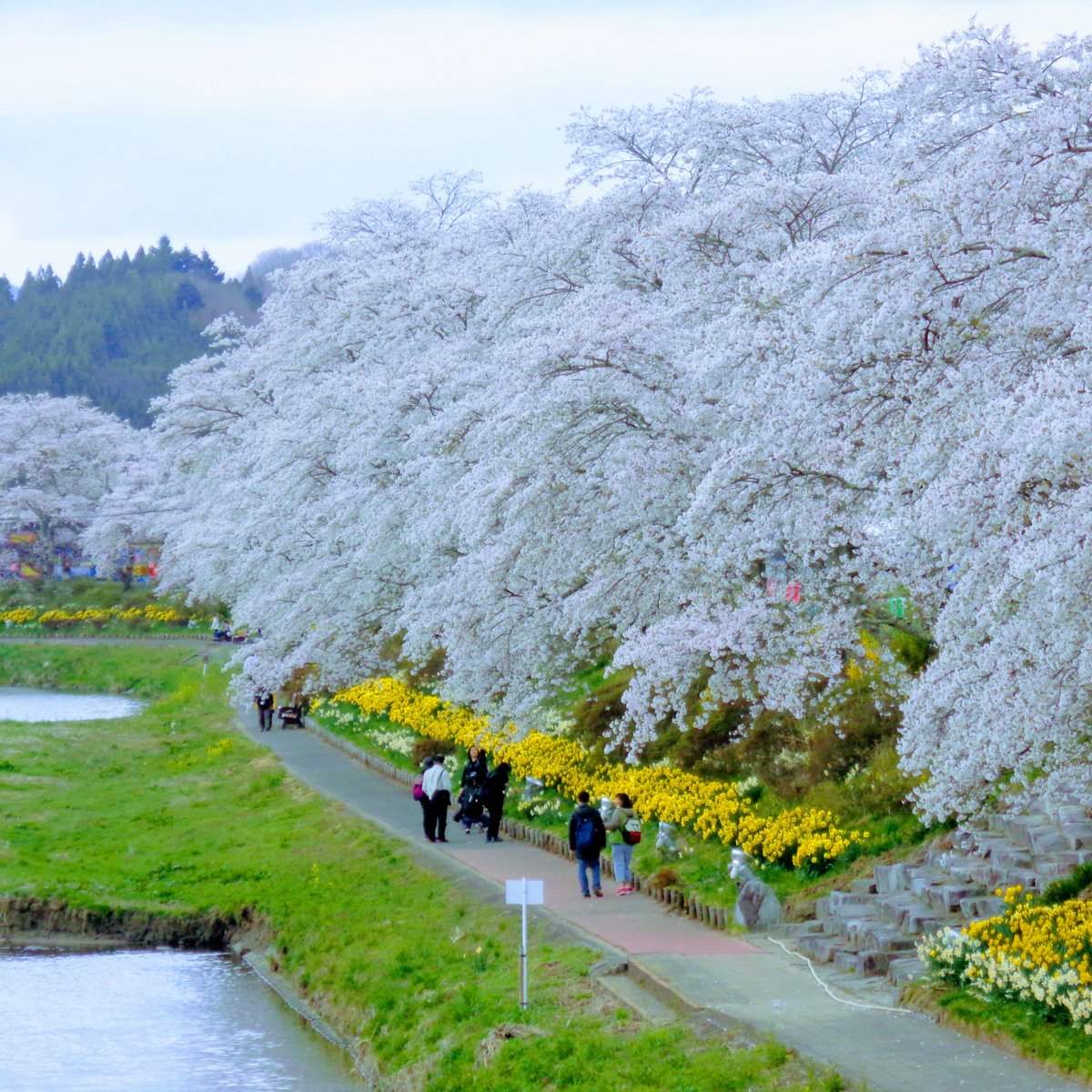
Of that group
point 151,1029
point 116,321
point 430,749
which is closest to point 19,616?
point 430,749

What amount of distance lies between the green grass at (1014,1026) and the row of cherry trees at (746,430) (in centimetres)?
148

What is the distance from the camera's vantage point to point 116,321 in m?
151

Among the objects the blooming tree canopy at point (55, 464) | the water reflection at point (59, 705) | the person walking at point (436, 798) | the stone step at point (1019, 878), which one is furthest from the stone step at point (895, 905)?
the blooming tree canopy at point (55, 464)

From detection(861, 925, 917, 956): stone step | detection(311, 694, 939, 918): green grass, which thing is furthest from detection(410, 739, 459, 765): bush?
detection(861, 925, 917, 956): stone step

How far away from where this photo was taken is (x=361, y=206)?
38.6 m

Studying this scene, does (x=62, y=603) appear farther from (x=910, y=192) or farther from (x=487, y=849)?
(x=910, y=192)

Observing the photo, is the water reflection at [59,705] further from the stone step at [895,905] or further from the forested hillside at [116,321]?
the forested hillside at [116,321]

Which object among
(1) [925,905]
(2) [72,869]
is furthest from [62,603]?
(1) [925,905]

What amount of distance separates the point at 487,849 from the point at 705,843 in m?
4.17

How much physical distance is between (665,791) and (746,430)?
6434mm

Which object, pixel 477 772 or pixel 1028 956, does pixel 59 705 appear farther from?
pixel 1028 956

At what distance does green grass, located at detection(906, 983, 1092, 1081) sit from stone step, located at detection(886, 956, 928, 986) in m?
0.28

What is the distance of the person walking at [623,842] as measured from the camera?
53.9ft

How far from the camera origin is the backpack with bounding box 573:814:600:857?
637 inches
